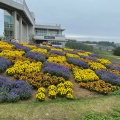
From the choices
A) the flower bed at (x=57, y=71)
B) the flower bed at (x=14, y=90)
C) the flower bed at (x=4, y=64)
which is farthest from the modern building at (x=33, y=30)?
the flower bed at (x=14, y=90)

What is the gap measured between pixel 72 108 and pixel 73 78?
10.9 ft

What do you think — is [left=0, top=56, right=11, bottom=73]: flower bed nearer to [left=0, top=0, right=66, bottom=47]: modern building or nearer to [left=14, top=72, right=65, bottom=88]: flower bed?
[left=14, top=72, right=65, bottom=88]: flower bed

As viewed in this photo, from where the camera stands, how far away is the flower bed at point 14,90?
7383 mm

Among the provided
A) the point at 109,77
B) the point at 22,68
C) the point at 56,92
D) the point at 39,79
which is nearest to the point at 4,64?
the point at 22,68

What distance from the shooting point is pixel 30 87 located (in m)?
8.21

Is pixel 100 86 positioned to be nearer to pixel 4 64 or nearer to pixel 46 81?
pixel 46 81

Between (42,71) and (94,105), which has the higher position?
(42,71)

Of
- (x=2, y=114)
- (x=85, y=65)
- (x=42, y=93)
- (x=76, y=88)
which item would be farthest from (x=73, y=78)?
(x=2, y=114)

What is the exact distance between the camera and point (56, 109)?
6883 mm

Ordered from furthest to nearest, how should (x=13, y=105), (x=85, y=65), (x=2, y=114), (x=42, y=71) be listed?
(x=85, y=65) < (x=42, y=71) < (x=13, y=105) < (x=2, y=114)

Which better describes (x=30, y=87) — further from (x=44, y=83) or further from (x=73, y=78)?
(x=73, y=78)

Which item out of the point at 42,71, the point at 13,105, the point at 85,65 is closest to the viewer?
the point at 13,105

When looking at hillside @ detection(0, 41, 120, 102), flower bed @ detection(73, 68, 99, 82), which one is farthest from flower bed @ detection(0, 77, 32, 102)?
flower bed @ detection(73, 68, 99, 82)

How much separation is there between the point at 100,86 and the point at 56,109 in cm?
296
